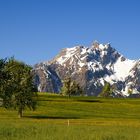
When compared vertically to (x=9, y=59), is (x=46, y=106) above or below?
below

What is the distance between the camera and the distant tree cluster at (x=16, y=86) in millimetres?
103850

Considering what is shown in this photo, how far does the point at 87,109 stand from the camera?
151375 mm

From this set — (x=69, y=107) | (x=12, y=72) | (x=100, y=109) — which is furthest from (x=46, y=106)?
(x=12, y=72)

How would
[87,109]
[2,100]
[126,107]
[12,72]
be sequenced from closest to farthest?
1. [2,100]
2. [12,72]
3. [87,109]
4. [126,107]

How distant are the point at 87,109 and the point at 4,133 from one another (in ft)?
391

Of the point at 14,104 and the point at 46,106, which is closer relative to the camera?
the point at 14,104

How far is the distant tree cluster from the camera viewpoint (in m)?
104

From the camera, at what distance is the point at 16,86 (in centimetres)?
11256

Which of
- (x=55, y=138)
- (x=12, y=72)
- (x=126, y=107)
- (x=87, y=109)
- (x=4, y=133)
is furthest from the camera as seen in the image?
(x=126, y=107)

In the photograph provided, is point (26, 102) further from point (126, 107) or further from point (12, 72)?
point (126, 107)

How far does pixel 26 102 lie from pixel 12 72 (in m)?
7.64

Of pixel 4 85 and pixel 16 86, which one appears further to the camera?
pixel 16 86

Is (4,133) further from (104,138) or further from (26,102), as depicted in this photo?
(26,102)

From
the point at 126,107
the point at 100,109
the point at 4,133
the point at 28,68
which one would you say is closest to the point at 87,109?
the point at 100,109
